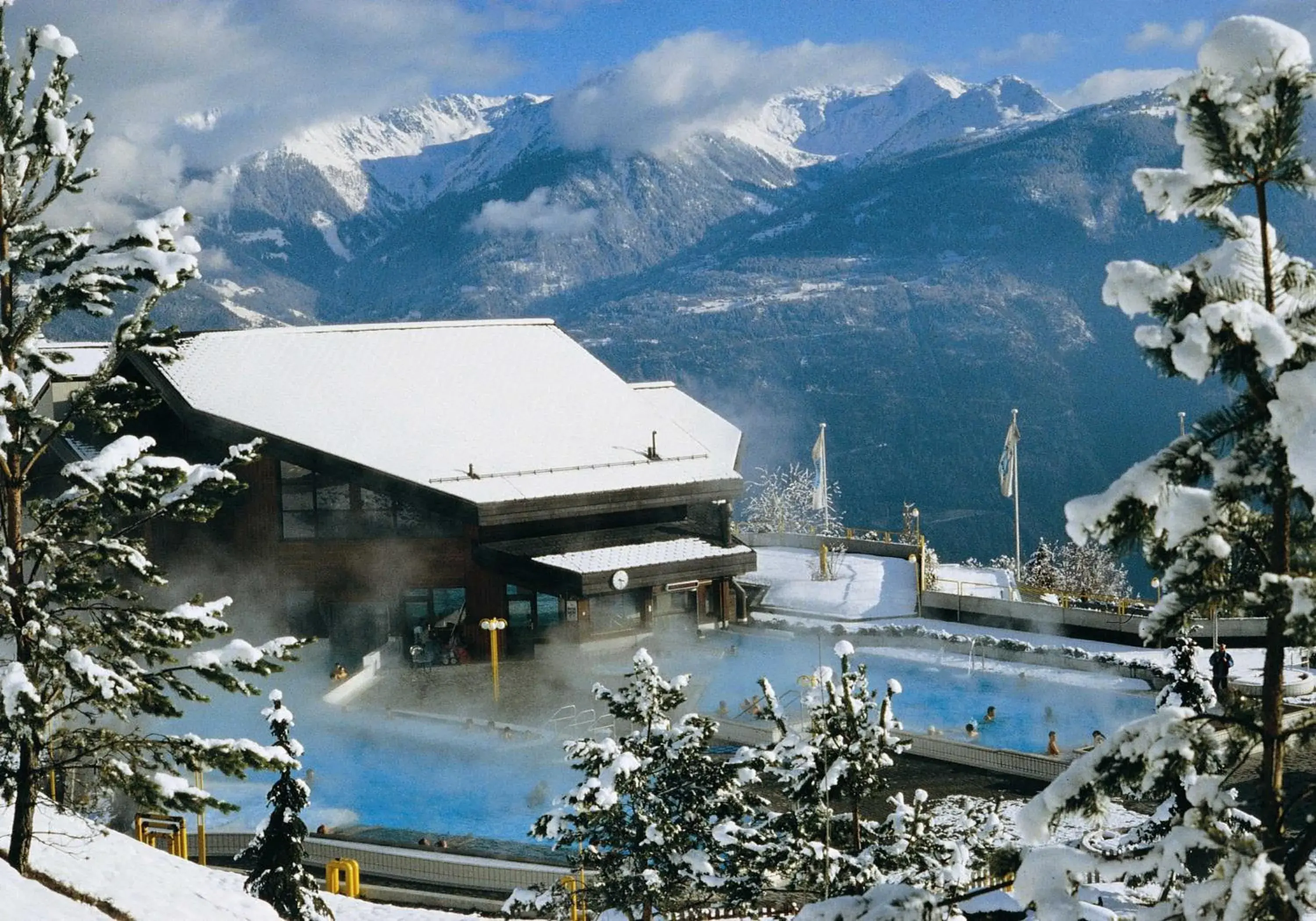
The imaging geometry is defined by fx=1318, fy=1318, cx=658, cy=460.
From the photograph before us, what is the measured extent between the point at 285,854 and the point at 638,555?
19.6 m

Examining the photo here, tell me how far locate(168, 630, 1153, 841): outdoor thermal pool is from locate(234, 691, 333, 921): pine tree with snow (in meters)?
6.79

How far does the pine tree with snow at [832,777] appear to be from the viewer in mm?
13727

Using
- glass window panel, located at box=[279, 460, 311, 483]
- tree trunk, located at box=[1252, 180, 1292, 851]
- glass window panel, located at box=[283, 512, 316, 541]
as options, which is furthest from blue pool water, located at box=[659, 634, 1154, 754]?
tree trunk, located at box=[1252, 180, 1292, 851]

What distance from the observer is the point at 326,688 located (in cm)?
3300

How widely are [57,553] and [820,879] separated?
860 centimetres

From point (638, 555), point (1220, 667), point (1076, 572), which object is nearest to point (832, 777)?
point (1220, 667)

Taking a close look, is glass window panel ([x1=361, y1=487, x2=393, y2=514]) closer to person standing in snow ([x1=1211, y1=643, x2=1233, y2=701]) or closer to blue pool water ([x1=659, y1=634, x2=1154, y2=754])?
blue pool water ([x1=659, y1=634, x2=1154, y2=754])

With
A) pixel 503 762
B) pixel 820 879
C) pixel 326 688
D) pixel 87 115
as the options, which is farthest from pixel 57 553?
pixel 326 688

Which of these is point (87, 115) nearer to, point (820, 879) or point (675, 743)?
point (675, 743)

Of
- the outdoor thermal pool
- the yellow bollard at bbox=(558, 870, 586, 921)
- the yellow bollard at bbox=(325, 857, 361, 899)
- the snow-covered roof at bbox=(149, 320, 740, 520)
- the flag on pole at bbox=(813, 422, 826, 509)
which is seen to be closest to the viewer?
the yellow bollard at bbox=(558, 870, 586, 921)

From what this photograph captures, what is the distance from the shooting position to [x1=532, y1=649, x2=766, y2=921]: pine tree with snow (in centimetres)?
1489

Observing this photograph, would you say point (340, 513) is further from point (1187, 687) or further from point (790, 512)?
point (790, 512)

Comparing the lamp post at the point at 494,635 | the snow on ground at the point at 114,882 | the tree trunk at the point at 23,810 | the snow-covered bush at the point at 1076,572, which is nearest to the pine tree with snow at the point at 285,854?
the snow on ground at the point at 114,882

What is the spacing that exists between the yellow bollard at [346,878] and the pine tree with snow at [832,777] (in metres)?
8.81
